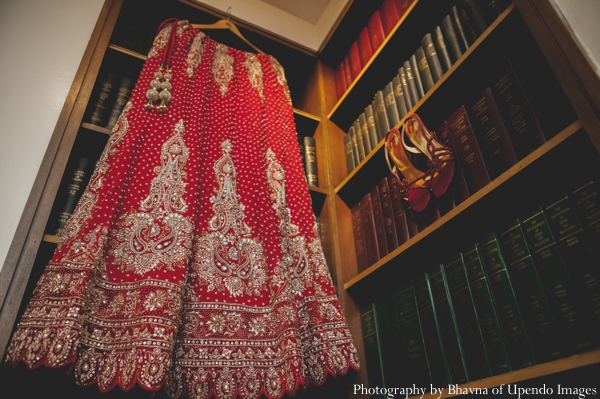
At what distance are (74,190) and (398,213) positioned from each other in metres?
0.96

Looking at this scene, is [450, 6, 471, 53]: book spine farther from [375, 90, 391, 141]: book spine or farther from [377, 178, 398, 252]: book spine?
[377, 178, 398, 252]: book spine

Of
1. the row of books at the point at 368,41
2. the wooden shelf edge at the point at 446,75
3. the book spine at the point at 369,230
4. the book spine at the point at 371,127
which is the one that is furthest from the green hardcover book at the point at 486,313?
the row of books at the point at 368,41

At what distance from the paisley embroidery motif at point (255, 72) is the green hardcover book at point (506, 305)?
3.21 feet

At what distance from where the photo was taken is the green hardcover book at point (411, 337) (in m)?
0.98

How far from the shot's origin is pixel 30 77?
1.19 meters

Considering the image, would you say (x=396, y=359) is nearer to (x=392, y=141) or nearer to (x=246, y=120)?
(x=392, y=141)

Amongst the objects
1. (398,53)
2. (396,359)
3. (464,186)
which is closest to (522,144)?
(464,186)

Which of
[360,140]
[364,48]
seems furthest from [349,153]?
[364,48]

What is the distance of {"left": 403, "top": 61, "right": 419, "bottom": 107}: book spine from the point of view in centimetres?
126

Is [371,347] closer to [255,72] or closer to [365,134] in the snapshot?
[365,134]

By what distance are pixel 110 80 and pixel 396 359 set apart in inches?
50.1

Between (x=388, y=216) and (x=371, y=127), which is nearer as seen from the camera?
(x=388, y=216)

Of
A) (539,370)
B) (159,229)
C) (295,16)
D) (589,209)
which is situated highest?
(295,16)

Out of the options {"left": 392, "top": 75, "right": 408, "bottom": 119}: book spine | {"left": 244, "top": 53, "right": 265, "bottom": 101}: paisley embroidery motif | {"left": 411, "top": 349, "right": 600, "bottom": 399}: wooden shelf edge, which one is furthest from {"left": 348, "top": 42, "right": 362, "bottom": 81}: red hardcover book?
{"left": 411, "top": 349, "right": 600, "bottom": 399}: wooden shelf edge
